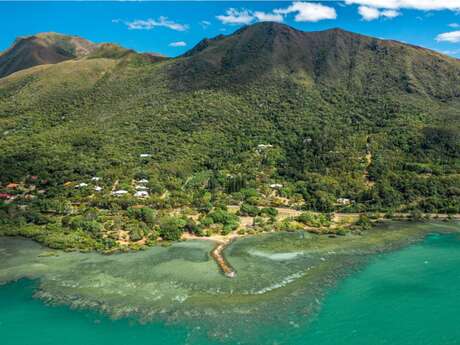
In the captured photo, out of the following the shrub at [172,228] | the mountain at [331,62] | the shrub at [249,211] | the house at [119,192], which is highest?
the mountain at [331,62]

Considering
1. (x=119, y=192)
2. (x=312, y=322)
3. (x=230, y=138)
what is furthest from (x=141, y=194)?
(x=312, y=322)

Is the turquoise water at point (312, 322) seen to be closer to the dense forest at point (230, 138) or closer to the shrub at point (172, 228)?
the dense forest at point (230, 138)

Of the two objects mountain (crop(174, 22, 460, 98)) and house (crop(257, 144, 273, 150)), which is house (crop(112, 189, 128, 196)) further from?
mountain (crop(174, 22, 460, 98))

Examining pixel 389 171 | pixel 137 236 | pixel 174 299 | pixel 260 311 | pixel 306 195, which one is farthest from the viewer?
pixel 389 171

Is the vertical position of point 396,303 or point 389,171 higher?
point 389,171

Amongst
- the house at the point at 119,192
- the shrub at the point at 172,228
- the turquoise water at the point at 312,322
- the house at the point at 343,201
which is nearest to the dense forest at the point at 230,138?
the shrub at the point at 172,228

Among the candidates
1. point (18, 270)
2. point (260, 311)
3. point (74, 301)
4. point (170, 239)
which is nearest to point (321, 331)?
point (260, 311)

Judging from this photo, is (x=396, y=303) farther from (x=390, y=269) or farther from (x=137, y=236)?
(x=137, y=236)

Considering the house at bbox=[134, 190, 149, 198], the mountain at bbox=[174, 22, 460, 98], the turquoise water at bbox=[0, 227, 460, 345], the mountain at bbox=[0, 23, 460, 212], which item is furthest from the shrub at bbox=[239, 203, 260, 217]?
Answer: the mountain at bbox=[174, 22, 460, 98]
